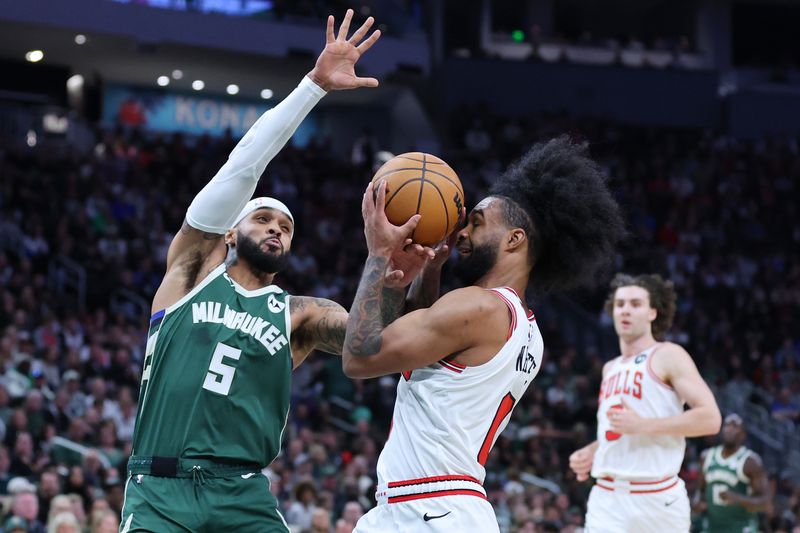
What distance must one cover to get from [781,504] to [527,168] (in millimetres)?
12522

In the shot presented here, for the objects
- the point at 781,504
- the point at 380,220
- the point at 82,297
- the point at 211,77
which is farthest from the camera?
the point at 211,77

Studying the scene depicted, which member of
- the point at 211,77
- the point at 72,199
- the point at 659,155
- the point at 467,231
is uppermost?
the point at 211,77

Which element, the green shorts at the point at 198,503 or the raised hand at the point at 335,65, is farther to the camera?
the raised hand at the point at 335,65

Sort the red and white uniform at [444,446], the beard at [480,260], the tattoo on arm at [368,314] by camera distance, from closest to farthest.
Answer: the tattoo on arm at [368,314], the red and white uniform at [444,446], the beard at [480,260]

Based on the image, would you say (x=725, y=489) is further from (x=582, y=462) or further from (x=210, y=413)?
(x=210, y=413)

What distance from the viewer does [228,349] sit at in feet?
16.4

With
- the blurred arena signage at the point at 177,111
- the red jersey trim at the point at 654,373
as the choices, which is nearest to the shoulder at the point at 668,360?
the red jersey trim at the point at 654,373

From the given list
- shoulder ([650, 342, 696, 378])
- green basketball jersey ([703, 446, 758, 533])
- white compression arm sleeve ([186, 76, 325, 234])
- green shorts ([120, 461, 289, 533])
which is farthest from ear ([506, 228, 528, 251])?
green basketball jersey ([703, 446, 758, 533])

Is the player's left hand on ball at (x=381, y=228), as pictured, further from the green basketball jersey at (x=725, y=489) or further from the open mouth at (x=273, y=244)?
the green basketball jersey at (x=725, y=489)

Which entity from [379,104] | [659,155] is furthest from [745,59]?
[379,104]

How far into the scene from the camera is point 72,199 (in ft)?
62.2

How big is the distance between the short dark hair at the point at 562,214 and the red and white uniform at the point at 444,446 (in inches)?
14.7

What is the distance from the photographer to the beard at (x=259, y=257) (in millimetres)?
5316

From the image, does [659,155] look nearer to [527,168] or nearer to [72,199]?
[72,199]
